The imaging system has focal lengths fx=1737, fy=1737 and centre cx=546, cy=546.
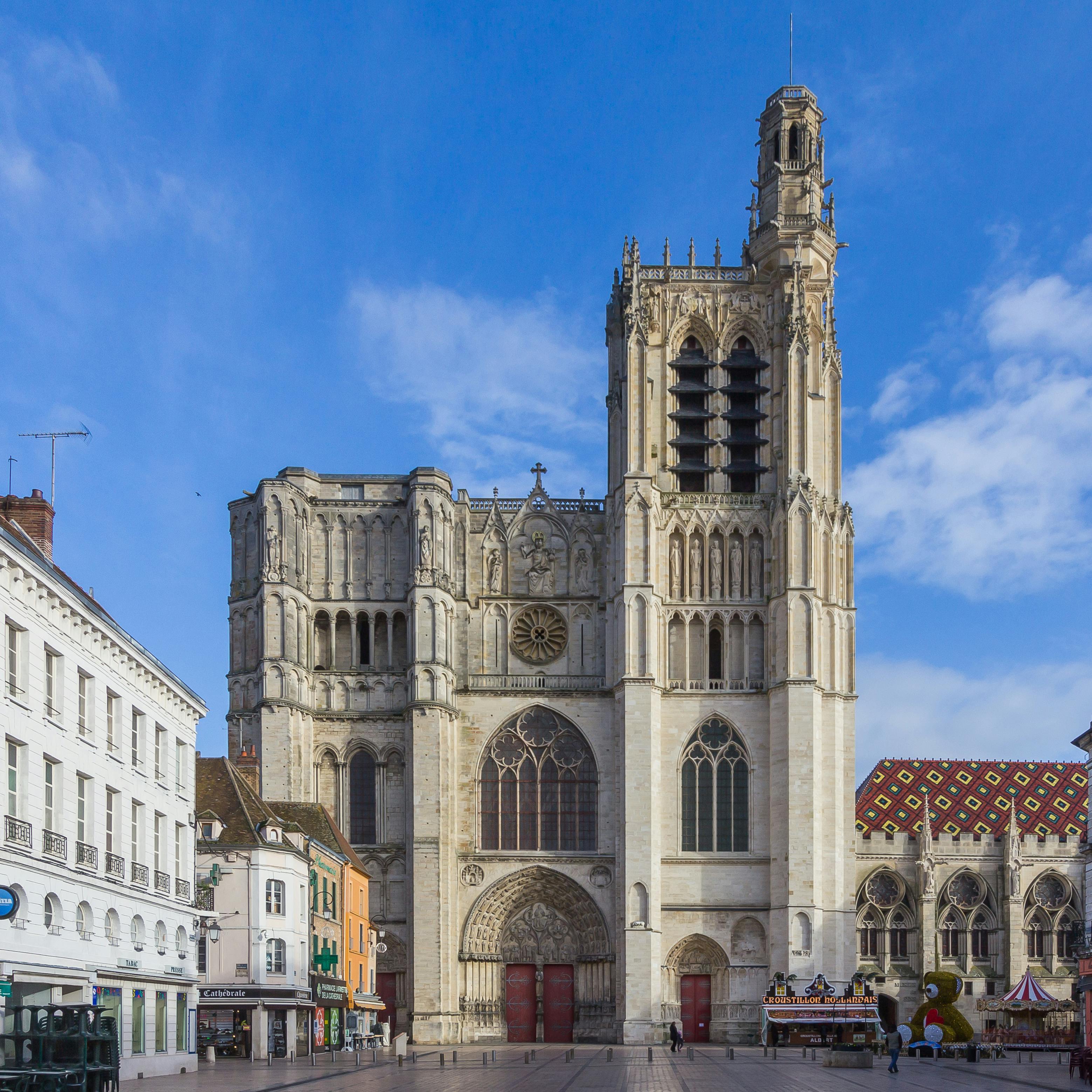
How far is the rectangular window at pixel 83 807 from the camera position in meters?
30.3

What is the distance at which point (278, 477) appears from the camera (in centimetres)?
6328

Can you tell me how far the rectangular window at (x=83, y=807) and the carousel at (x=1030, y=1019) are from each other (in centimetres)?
3161

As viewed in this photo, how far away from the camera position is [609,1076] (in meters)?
35.8

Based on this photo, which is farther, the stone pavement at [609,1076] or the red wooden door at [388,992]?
the red wooden door at [388,992]

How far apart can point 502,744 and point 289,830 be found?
617 inches

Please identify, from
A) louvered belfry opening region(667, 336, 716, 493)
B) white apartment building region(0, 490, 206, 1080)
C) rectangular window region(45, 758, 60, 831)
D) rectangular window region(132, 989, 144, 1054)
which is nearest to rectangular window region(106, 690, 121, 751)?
white apartment building region(0, 490, 206, 1080)

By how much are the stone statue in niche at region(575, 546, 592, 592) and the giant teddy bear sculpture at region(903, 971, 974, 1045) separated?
21.0 meters

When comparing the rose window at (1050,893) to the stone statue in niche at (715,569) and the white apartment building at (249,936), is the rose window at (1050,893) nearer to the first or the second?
the stone statue in niche at (715,569)

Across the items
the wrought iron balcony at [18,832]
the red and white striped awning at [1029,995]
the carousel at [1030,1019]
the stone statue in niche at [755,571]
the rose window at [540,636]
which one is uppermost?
the stone statue in niche at [755,571]

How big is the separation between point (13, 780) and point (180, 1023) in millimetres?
12146

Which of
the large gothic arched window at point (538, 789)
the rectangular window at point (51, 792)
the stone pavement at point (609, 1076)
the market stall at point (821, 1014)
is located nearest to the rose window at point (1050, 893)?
the market stall at point (821, 1014)

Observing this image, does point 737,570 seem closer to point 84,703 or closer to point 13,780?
point 84,703

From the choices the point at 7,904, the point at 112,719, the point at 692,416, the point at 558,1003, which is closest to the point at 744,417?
the point at 692,416

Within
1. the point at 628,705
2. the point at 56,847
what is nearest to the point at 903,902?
the point at 628,705
